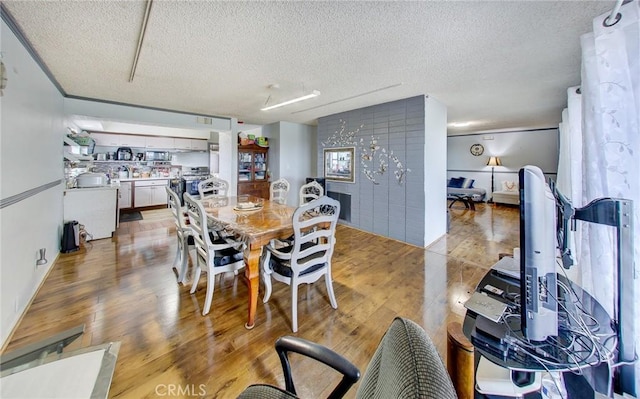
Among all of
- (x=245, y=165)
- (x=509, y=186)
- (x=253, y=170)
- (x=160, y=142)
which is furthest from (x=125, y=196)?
(x=509, y=186)

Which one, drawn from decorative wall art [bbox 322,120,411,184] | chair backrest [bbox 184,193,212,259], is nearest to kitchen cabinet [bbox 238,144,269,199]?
decorative wall art [bbox 322,120,411,184]

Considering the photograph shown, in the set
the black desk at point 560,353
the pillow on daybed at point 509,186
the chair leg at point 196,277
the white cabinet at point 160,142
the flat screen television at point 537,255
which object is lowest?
the chair leg at point 196,277

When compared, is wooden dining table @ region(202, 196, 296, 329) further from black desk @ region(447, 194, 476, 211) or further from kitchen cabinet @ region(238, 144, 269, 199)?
black desk @ region(447, 194, 476, 211)

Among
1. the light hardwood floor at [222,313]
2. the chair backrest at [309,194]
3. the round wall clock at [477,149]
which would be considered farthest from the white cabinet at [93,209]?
the round wall clock at [477,149]

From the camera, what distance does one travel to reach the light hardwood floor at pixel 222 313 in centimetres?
154

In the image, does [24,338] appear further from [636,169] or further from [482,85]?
[482,85]

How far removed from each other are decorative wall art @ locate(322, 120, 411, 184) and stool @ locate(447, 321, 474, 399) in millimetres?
3438

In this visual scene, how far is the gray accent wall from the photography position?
3.96 m

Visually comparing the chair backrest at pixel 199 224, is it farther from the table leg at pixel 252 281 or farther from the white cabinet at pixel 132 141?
the white cabinet at pixel 132 141

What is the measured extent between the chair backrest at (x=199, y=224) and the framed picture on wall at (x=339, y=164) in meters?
Answer: 3.39

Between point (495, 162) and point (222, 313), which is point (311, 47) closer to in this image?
point (222, 313)

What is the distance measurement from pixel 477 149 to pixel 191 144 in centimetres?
964

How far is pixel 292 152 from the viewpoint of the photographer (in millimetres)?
6492

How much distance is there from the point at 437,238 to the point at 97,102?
616cm
